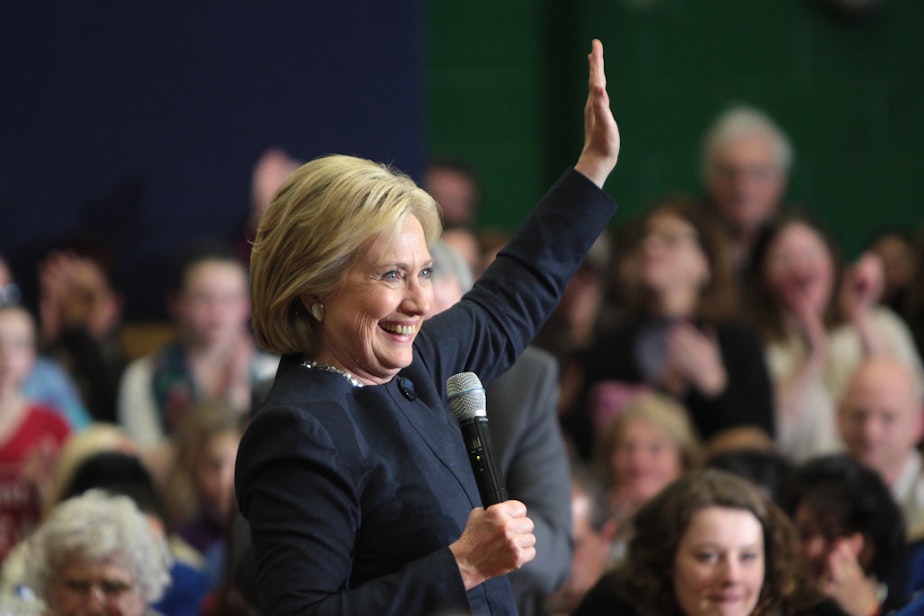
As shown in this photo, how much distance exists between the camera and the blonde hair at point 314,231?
75.1 inches

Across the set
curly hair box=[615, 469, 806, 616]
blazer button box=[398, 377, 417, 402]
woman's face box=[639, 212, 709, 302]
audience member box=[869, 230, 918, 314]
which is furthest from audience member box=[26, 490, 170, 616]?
audience member box=[869, 230, 918, 314]

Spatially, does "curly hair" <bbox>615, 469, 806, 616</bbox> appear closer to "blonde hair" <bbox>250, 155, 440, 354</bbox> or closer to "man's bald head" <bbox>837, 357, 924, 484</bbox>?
"man's bald head" <bbox>837, 357, 924, 484</bbox>

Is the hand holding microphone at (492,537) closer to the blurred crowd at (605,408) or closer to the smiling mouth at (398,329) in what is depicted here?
the smiling mouth at (398,329)

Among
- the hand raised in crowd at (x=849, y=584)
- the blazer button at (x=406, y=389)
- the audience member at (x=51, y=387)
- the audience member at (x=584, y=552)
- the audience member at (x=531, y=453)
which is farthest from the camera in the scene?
the audience member at (x=51, y=387)

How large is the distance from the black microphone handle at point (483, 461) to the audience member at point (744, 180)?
3.64 meters

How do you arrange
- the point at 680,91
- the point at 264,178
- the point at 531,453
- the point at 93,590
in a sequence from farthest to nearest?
the point at 680,91
the point at 264,178
the point at 93,590
the point at 531,453

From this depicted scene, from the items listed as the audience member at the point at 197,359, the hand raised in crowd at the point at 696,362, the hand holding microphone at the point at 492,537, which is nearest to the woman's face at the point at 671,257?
the hand raised in crowd at the point at 696,362

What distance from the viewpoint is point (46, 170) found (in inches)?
207

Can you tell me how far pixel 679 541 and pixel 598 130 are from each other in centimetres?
124

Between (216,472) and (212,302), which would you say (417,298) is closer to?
(216,472)

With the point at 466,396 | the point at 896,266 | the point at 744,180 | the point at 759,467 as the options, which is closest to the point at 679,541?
the point at 759,467

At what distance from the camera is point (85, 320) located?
534cm

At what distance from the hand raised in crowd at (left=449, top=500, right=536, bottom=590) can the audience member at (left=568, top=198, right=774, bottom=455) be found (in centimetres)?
289

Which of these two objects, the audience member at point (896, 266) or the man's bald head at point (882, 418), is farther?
the audience member at point (896, 266)
